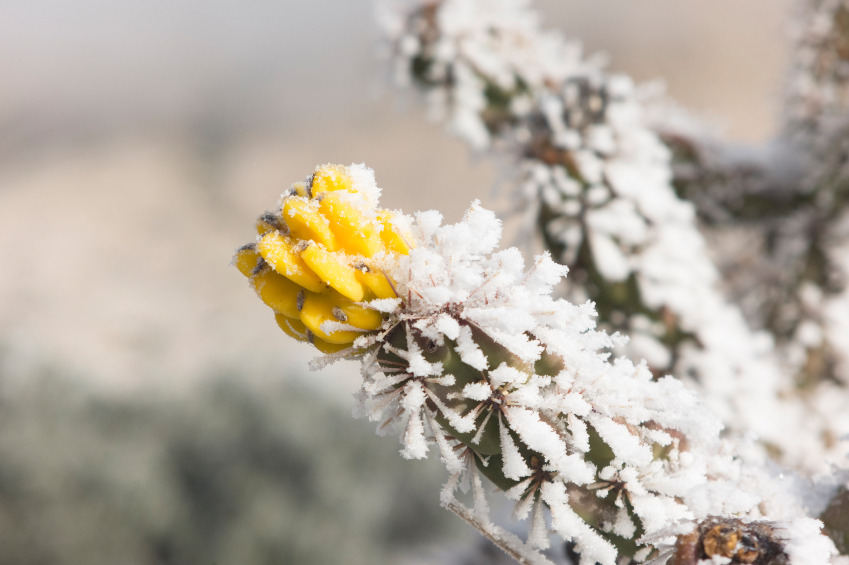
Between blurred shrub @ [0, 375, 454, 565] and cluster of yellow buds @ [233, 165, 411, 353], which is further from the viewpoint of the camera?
blurred shrub @ [0, 375, 454, 565]

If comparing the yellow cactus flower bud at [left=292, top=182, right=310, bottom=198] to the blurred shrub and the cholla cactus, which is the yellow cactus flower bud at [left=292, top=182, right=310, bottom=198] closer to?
the cholla cactus

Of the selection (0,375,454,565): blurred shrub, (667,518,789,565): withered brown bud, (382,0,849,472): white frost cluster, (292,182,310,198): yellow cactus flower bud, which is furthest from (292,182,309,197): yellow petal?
(0,375,454,565): blurred shrub

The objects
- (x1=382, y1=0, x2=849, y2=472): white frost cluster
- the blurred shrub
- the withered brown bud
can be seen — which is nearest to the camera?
the withered brown bud

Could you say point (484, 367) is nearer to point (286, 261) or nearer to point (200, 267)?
point (286, 261)

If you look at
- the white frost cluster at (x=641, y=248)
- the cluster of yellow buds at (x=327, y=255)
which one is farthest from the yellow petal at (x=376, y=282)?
the white frost cluster at (x=641, y=248)

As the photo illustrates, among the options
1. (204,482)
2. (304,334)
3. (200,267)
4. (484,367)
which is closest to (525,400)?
(484,367)

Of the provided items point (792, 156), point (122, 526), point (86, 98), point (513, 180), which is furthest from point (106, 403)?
point (86, 98)
